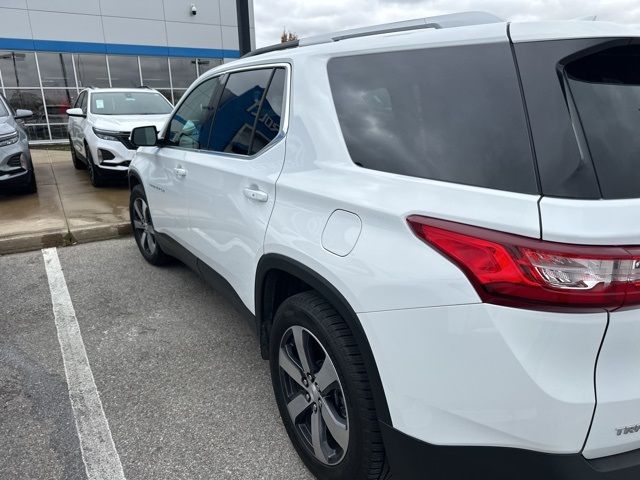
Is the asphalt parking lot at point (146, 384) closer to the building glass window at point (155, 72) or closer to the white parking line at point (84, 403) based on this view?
the white parking line at point (84, 403)

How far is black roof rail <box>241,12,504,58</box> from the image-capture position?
1.95 m

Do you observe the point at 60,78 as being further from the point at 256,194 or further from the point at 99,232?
the point at 256,194

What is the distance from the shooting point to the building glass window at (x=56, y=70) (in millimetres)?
16516

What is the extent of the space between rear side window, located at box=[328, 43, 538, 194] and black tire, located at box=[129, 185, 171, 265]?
306 cm

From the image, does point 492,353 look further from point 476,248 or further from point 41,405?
point 41,405

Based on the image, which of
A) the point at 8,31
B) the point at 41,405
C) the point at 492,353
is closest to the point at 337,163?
the point at 492,353

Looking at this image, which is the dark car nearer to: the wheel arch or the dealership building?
the wheel arch

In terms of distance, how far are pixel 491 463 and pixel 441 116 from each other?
41.9 inches

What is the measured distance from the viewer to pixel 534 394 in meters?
1.34

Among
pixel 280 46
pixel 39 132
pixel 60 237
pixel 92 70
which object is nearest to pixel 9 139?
pixel 60 237

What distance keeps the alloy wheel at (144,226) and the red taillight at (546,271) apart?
3621 mm

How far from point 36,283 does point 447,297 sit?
428cm

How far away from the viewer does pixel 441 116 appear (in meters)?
1.61

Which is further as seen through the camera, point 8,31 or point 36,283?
point 8,31
